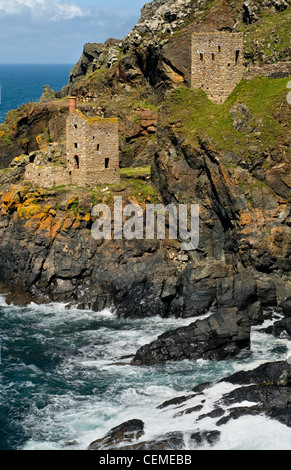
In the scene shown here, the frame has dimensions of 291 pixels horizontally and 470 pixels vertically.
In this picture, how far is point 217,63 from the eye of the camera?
6681cm

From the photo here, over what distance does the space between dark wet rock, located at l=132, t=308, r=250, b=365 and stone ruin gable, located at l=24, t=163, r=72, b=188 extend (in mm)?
24096

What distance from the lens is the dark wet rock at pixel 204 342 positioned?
47.5m

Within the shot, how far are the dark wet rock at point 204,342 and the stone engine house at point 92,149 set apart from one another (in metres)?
23.0

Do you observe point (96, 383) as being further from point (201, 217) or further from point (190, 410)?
point (201, 217)

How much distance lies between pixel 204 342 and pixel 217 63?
31.7 m

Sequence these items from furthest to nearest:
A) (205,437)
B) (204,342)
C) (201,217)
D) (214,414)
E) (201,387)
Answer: (201,217), (204,342), (201,387), (214,414), (205,437)

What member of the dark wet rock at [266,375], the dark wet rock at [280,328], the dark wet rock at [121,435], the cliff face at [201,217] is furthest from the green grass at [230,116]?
the dark wet rock at [121,435]

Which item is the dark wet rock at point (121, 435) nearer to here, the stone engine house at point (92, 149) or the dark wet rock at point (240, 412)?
the dark wet rock at point (240, 412)

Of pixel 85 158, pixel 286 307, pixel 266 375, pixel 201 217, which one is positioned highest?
pixel 85 158

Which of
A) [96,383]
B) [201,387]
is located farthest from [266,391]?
[96,383]

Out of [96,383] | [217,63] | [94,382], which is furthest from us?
[217,63]

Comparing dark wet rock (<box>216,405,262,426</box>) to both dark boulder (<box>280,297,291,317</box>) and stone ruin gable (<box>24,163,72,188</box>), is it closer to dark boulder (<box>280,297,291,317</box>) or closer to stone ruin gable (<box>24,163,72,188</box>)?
dark boulder (<box>280,297,291,317</box>)
